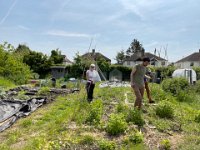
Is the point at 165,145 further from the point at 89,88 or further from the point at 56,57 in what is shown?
the point at 56,57

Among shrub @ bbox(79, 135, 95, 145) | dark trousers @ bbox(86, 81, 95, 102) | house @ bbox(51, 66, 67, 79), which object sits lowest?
shrub @ bbox(79, 135, 95, 145)

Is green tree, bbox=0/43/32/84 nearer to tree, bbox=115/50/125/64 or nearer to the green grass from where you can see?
the green grass

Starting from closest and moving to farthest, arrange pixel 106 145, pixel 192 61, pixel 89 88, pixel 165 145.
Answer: pixel 106 145
pixel 165 145
pixel 89 88
pixel 192 61

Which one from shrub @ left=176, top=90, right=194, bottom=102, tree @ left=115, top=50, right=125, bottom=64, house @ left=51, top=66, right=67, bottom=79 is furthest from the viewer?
tree @ left=115, top=50, right=125, bottom=64

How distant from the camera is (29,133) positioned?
5789mm

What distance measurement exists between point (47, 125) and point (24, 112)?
6.62 feet

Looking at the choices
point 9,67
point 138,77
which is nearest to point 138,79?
point 138,77

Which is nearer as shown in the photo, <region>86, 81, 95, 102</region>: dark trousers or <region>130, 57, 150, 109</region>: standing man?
<region>130, 57, 150, 109</region>: standing man

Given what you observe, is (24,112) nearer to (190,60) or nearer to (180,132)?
(180,132)

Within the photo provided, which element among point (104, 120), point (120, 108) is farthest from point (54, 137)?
point (120, 108)

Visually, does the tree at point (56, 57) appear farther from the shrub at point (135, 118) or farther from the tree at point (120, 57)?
the shrub at point (135, 118)

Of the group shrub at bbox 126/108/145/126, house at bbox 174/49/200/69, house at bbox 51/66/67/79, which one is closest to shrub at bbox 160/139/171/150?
shrub at bbox 126/108/145/126

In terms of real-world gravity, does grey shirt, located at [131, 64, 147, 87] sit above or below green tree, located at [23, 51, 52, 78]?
below

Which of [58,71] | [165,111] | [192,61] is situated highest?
[192,61]
